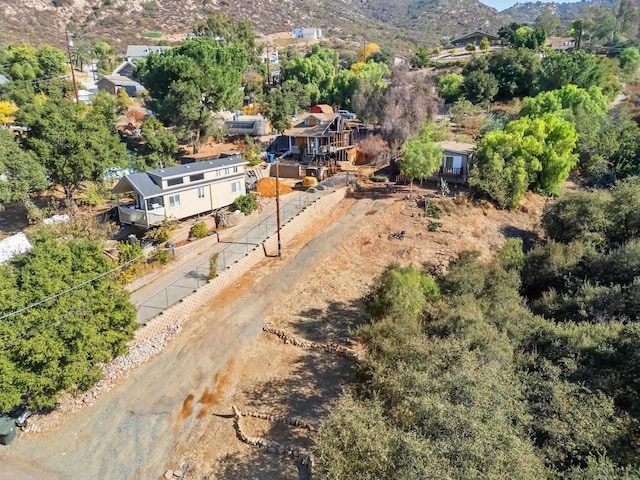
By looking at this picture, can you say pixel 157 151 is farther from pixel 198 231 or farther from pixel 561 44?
pixel 561 44

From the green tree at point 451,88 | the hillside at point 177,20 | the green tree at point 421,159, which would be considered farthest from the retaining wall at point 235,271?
the hillside at point 177,20

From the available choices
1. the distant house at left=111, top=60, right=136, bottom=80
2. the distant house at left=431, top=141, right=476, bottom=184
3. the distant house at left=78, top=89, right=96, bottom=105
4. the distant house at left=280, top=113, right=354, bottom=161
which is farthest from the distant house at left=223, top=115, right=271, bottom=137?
the distant house at left=111, top=60, right=136, bottom=80

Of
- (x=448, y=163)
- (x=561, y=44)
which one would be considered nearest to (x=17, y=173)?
(x=448, y=163)

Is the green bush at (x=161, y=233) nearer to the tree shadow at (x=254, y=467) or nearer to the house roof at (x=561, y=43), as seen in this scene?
the tree shadow at (x=254, y=467)

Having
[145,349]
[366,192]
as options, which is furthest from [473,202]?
[145,349]

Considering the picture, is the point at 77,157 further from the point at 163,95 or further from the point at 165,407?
the point at 165,407

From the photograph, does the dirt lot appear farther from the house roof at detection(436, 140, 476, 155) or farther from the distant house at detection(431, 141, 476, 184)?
the house roof at detection(436, 140, 476, 155)
